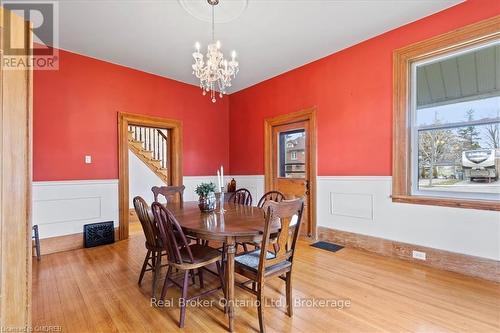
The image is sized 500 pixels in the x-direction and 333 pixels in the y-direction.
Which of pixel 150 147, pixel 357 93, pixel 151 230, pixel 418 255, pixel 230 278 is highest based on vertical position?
pixel 357 93

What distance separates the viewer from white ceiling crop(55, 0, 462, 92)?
2.66 meters

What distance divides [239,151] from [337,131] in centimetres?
234

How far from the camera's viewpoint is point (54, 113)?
3.54 meters

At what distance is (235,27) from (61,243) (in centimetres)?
386

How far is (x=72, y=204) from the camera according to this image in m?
3.65

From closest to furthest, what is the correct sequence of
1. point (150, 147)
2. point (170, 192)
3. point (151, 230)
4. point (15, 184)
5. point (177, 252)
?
point (15, 184)
point (177, 252)
point (151, 230)
point (170, 192)
point (150, 147)

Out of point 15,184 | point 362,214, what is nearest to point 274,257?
point 15,184

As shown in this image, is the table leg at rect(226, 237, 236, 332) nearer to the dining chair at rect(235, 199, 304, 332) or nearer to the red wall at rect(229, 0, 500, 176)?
the dining chair at rect(235, 199, 304, 332)

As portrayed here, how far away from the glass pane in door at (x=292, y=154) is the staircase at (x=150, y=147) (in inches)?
116

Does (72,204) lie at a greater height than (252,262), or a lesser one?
greater

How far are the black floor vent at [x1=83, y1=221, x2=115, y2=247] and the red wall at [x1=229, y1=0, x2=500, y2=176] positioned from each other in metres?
3.48

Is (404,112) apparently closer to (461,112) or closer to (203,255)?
(461,112)

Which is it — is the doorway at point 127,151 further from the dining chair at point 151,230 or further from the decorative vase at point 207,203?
the decorative vase at point 207,203

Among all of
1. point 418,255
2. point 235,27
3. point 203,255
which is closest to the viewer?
point 203,255
